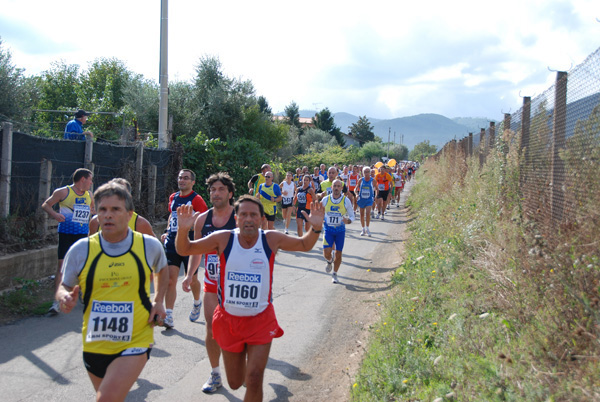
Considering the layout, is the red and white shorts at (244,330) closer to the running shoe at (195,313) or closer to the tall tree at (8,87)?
the running shoe at (195,313)

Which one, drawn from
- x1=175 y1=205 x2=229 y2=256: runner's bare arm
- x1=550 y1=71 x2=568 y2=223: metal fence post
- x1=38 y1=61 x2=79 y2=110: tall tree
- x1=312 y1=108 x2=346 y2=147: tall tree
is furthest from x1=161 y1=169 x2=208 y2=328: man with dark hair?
x1=312 y1=108 x2=346 y2=147: tall tree

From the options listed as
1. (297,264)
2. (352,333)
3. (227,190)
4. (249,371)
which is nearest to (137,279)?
(249,371)

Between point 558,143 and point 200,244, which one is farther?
point 558,143

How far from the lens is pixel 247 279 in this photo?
3998 mm

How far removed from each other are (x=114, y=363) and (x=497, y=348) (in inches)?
120

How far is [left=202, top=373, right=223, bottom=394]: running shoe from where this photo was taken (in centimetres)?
486

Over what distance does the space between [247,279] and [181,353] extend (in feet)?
7.64

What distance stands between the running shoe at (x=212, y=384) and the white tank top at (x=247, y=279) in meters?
1.21

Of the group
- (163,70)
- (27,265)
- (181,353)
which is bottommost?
(181,353)

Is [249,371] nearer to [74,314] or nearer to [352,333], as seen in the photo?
[352,333]

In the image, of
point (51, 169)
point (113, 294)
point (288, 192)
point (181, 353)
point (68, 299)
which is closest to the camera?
point (68, 299)

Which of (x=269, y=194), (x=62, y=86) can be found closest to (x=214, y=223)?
(x=269, y=194)

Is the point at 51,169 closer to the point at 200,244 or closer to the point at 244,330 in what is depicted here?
the point at 200,244

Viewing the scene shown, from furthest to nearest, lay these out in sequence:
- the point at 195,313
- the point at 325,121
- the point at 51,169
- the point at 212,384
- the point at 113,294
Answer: the point at 325,121 < the point at 51,169 < the point at 195,313 < the point at 212,384 < the point at 113,294
